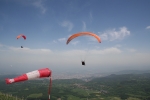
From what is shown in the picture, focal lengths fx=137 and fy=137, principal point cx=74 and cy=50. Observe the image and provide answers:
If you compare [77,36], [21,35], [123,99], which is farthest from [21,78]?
[123,99]

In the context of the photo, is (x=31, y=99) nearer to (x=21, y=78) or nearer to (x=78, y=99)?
(x=78, y=99)

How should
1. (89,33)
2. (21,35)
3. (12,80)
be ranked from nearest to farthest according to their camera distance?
(12,80)
(89,33)
(21,35)

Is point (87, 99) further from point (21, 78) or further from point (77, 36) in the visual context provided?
point (21, 78)

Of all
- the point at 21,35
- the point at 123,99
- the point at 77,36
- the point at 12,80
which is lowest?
the point at 123,99

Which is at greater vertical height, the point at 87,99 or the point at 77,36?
the point at 77,36

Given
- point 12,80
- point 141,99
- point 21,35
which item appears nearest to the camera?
point 12,80

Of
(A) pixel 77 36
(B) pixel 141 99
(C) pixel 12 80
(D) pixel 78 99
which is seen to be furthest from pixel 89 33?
(B) pixel 141 99

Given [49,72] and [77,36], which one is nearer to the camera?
[49,72]

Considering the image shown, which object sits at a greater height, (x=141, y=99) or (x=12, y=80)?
(x=12, y=80)

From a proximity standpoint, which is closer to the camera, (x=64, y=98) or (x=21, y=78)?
(x=21, y=78)
